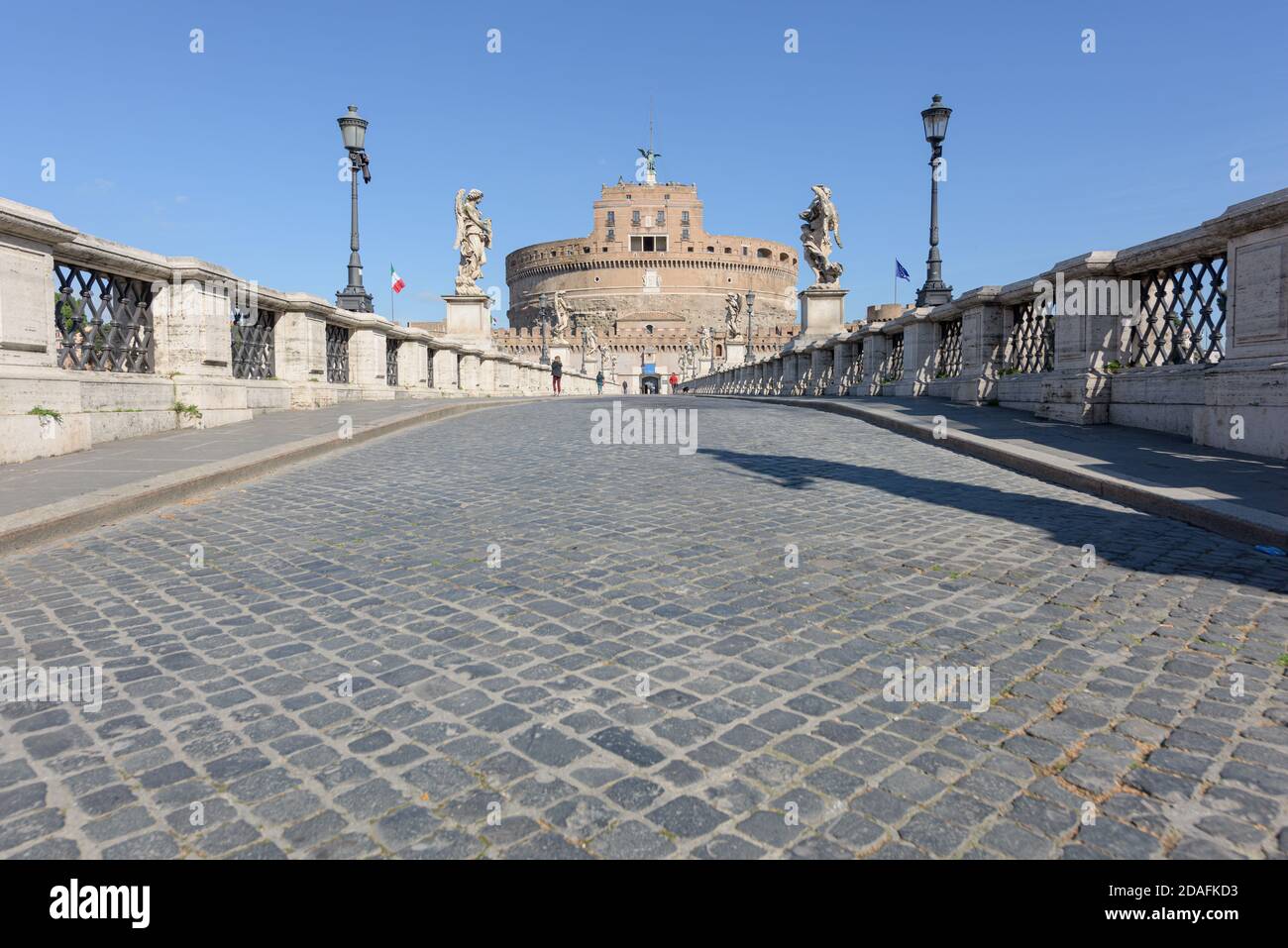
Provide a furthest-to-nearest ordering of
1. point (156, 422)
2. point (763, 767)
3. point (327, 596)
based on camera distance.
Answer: point (156, 422), point (327, 596), point (763, 767)

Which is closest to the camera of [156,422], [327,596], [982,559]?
[327,596]

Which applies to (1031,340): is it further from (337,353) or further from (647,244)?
(647,244)

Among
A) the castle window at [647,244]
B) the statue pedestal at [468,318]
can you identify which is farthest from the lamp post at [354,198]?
the castle window at [647,244]

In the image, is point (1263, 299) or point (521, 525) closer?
point (521, 525)

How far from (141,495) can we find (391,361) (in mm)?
13975

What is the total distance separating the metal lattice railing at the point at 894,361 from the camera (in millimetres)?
18266

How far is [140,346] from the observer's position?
9.79 metres

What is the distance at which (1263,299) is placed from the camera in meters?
7.17

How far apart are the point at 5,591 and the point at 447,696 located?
2898mm

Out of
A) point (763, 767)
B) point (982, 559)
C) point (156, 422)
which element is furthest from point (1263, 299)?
point (156, 422)

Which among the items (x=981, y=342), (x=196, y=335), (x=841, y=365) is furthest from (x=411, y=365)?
(x=981, y=342)

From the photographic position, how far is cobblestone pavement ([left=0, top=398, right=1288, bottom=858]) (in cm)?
203

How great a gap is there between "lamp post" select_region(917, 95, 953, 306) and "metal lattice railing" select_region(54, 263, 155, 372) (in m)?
14.3
